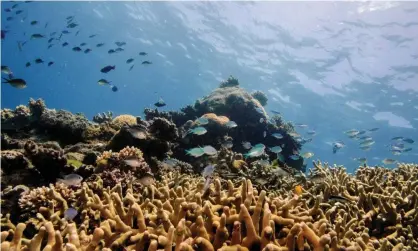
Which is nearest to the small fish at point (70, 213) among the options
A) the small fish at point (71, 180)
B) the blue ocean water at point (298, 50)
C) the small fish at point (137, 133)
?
the small fish at point (71, 180)

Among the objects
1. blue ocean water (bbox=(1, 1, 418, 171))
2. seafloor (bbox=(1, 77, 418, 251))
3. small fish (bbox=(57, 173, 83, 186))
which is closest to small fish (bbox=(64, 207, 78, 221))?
seafloor (bbox=(1, 77, 418, 251))

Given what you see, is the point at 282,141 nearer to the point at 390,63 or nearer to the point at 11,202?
the point at 11,202

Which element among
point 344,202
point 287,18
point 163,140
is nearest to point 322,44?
point 287,18

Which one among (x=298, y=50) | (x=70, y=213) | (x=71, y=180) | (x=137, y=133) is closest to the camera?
(x=70, y=213)

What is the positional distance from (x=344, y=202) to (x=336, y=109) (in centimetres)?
3848

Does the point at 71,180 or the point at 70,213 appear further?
the point at 71,180

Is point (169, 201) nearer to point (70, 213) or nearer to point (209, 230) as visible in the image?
point (209, 230)

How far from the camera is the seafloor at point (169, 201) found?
9.43 ft

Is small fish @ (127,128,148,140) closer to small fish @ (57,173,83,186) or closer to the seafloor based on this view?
the seafloor

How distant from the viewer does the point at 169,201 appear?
3580mm

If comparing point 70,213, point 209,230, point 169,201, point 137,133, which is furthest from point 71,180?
point 209,230

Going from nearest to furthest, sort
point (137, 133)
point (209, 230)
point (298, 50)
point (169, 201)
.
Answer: point (209, 230) < point (169, 201) < point (137, 133) < point (298, 50)

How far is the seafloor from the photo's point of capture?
9.43ft

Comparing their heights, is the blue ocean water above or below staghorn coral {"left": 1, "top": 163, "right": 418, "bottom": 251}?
above
